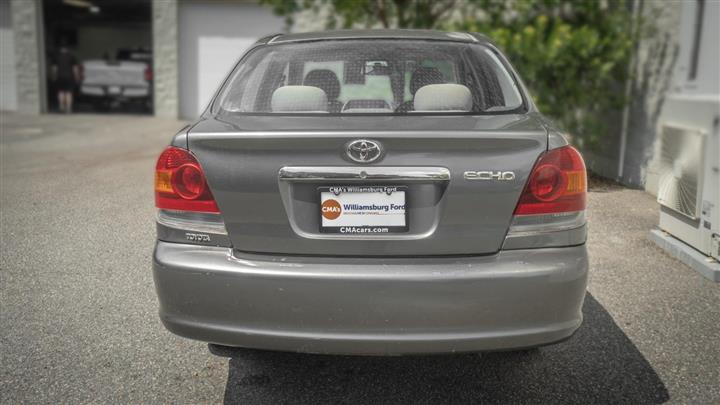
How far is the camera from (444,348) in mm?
2492

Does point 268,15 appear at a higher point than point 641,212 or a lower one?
higher

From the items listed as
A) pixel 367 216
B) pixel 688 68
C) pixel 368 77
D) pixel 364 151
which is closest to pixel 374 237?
pixel 367 216

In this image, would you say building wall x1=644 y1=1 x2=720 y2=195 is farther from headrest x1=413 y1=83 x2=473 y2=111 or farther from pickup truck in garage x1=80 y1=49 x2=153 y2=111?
pickup truck in garage x1=80 y1=49 x2=153 y2=111

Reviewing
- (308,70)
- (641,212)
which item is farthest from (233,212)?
(641,212)

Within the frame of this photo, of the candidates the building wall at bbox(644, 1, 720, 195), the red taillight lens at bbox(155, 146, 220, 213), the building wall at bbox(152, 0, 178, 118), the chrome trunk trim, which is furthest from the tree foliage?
the building wall at bbox(152, 0, 178, 118)

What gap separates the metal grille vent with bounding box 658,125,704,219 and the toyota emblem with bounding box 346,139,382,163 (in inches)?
130

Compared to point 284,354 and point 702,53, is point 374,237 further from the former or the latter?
point 702,53

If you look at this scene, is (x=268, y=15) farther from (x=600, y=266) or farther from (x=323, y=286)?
(x=323, y=286)

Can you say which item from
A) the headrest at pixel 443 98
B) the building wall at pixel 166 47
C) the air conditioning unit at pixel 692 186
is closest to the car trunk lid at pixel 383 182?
the headrest at pixel 443 98

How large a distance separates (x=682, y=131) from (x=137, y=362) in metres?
4.01

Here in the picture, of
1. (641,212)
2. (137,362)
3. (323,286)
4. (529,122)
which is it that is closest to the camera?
(323,286)

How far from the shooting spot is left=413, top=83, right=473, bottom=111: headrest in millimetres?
3043

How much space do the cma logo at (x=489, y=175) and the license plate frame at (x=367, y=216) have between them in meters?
0.23

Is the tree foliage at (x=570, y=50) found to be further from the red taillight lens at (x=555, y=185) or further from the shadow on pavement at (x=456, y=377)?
the red taillight lens at (x=555, y=185)
